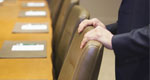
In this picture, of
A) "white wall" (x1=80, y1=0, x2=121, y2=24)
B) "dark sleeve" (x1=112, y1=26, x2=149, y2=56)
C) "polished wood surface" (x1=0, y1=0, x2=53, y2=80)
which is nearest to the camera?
"dark sleeve" (x1=112, y1=26, x2=149, y2=56)

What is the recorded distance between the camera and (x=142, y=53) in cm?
108

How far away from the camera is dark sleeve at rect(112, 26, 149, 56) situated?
1033 millimetres

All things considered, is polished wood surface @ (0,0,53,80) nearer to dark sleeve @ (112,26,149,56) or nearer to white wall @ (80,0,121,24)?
dark sleeve @ (112,26,149,56)

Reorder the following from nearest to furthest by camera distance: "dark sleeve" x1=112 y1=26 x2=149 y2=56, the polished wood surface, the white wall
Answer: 1. "dark sleeve" x1=112 y1=26 x2=149 y2=56
2. the polished wood surface
3. the white wall

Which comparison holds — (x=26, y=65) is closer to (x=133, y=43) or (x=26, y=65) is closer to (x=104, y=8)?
(x=133, y=43)

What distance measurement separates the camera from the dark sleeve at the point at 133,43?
103cm

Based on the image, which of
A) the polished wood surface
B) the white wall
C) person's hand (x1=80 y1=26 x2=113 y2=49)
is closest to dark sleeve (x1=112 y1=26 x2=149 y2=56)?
person's hand (x1=80 y1=26 x2=113 y2=49)

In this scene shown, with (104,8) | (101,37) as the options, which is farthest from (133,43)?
(104,8)

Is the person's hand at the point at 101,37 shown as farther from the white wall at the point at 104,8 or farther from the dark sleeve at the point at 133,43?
the white wall at the point at 104,8

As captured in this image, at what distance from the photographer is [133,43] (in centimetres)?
105

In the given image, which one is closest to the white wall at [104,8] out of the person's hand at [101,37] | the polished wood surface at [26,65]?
the polished wood surface at [26,65]

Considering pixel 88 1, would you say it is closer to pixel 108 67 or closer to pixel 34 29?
pixel 108 67

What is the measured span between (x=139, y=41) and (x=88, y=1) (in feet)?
12.1

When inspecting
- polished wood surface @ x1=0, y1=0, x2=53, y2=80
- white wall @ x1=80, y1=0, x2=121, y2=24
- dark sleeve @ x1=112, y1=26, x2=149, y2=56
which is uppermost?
dark sleeve @ x1=112, y1=26, x2=149, y2=56
